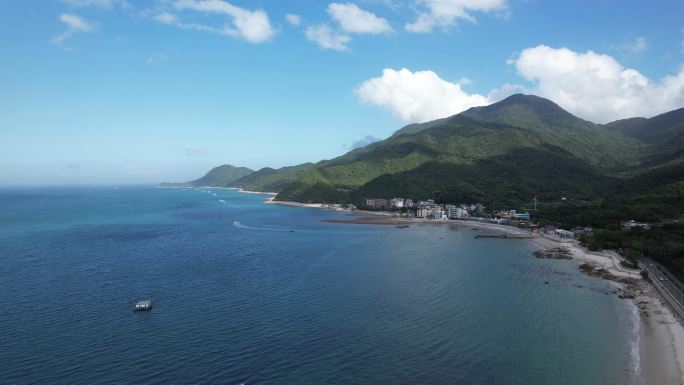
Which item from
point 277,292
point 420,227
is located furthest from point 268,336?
point 420,227

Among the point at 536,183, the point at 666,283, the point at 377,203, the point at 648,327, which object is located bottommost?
the point at 648,327

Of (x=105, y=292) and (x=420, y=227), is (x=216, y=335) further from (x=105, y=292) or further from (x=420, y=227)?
Result: (x=420, y=227)

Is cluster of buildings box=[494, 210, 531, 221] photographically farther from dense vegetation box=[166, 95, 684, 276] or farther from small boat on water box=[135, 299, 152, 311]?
small boat on water box=[135, 299, 152, 311]

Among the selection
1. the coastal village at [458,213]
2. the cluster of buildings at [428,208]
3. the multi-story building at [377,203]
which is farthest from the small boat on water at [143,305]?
the multi-story building at [377,203]

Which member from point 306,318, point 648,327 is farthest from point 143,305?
point 648,327

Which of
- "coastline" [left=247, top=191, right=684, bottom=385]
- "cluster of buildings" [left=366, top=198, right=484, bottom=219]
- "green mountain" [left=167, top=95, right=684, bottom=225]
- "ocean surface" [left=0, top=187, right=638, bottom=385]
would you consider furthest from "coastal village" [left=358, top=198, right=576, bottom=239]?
"ocean surface" [left=0, top=187, right=638, bottom=385]

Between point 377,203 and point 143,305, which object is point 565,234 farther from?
point 143,305

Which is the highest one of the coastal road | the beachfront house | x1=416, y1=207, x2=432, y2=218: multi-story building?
x1=416, y1=207, x2=432, y2=218: multi-story building
